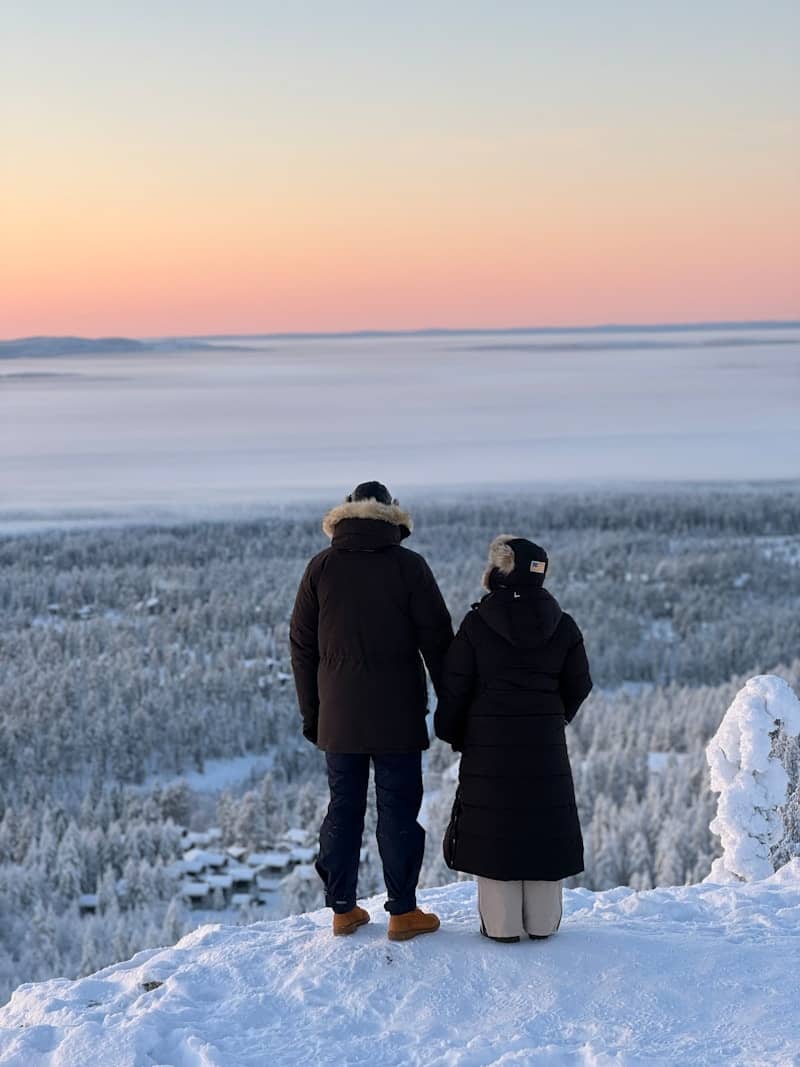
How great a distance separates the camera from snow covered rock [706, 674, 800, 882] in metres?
10.9

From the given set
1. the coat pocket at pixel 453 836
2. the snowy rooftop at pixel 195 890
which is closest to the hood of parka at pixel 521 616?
the coat pocket at pixel 453 836

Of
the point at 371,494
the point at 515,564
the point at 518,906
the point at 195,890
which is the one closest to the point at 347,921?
the point at 518,906

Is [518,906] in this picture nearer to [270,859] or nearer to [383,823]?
[383,823]

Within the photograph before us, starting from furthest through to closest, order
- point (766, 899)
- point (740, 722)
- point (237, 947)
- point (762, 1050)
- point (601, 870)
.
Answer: point (601, 870) < point (740, 722) < point (766, 899) < point (237, 947) < point (762, 1050)

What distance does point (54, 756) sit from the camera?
7612 cm

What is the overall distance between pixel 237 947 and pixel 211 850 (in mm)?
52434

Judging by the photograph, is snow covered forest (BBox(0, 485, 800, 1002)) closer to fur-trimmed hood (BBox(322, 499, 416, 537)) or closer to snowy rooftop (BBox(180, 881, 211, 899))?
snowy rooftop (BBox(180, 881, 211, 899))

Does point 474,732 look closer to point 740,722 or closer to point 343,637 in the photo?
point 343,637

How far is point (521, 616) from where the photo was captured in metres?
6.18

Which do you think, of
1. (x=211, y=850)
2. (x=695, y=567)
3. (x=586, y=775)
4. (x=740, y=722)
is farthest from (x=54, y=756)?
(x=695, y=567)

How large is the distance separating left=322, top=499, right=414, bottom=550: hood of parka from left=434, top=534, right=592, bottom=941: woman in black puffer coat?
591 millimetres

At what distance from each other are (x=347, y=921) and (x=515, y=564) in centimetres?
247

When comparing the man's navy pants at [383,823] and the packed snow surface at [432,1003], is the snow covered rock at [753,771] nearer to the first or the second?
the packed snow surface at [432,1003]

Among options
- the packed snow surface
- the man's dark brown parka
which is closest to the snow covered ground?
the packed snow surface
